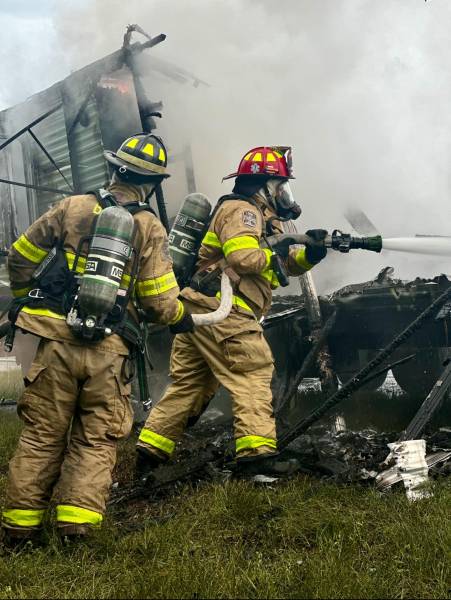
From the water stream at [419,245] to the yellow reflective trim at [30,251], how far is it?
2.11 meters

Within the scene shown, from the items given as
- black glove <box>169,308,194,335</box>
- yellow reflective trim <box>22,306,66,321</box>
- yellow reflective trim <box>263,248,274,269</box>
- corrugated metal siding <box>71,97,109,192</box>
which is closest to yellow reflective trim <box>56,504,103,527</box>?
yellow reflective trim <box>22,306,66,321</box>

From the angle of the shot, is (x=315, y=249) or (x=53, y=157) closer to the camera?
(x=315, y=249)

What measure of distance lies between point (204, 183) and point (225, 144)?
611 millimetres

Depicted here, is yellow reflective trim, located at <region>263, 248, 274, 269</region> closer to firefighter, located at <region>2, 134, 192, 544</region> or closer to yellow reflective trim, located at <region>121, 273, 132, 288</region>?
firefighter, located at <region>2, 134, 192, 544</region>

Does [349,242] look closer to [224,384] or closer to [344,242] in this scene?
[344,242]

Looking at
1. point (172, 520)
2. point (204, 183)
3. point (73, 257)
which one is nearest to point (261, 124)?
point (204, 183)

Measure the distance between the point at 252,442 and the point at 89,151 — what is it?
17.9 ft

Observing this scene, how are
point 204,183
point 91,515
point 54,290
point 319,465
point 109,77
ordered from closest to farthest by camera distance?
point 91,515 < point 54,290 < point 319,465 < point 109,77 < point 204,183

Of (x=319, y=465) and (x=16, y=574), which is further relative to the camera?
(x=319, y=465)

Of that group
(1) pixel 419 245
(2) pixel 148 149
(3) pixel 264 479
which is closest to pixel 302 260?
(1) pixel 419 245

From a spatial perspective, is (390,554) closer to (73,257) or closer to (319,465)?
(319,465)

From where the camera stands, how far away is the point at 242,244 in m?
3.46

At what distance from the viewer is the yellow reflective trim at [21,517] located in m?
2.51

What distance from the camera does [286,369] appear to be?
15.5ft
